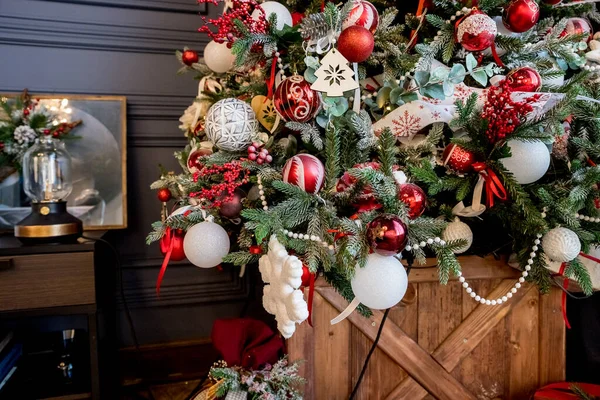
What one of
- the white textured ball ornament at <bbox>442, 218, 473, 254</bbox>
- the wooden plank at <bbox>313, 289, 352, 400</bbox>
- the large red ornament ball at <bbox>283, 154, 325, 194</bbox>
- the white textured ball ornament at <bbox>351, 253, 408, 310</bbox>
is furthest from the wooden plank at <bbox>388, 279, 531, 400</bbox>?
the large red ornament ball at <bbox>283, 154, 325, 194</bbox>

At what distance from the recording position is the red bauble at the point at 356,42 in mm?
619

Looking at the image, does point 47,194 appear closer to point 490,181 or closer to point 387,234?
point 387,234

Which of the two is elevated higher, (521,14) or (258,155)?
(521,14)

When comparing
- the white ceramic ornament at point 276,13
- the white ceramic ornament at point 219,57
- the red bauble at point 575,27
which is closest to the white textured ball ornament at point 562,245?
the red bauble at point 575,27

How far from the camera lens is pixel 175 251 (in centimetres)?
74

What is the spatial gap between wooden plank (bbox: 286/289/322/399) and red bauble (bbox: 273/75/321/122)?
34 centimetres

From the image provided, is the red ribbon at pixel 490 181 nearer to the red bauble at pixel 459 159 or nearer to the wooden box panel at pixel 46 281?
the red bauble at pixel 459 159

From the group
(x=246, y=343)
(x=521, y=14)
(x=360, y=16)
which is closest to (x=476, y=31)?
(x=521, y=14)

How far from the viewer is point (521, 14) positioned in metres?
0.69

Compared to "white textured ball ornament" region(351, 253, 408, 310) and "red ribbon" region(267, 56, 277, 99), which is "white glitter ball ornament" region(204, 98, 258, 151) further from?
"white textured ball ornament" region(351, 253, 408, 310)

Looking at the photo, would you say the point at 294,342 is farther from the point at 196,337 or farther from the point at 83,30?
the point at 83,30

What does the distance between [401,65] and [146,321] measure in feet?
3.92

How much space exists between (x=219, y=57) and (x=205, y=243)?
468 millimetres

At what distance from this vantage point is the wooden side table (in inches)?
37.8
